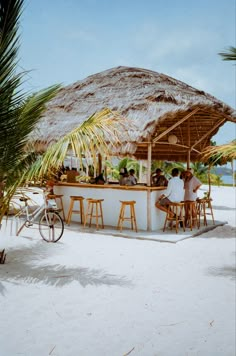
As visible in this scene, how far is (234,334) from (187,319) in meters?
0.49

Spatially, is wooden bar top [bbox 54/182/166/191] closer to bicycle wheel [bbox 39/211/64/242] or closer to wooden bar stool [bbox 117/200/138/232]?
wooden bar stool [bbox 117/200/138/232]

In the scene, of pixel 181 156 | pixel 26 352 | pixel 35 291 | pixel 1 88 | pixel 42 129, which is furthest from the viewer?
pixel 181 156

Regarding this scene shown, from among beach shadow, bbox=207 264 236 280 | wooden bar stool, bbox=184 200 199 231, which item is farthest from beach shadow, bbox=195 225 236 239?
beach shadow, bbox=207 264 236 280

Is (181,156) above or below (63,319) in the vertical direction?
above

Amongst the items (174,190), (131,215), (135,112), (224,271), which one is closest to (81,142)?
(224,271)

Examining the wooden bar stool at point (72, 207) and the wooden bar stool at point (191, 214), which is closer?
the wooden bar stool at point (191, 214)

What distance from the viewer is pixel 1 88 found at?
14.4 ft

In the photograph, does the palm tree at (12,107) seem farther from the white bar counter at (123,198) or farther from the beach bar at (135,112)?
the white bar counter at (123,198)

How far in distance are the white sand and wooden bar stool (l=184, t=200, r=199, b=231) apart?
1.84 metres

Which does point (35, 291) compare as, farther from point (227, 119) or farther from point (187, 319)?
point (227, 119)

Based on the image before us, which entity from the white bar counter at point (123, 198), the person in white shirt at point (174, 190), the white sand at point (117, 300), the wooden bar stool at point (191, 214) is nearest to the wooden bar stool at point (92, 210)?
the white bar counter at point (123, 198)

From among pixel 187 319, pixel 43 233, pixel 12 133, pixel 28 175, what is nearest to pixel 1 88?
pixel 12 133

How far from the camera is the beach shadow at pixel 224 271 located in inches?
224

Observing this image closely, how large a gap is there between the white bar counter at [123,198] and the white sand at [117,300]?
1713 mm
